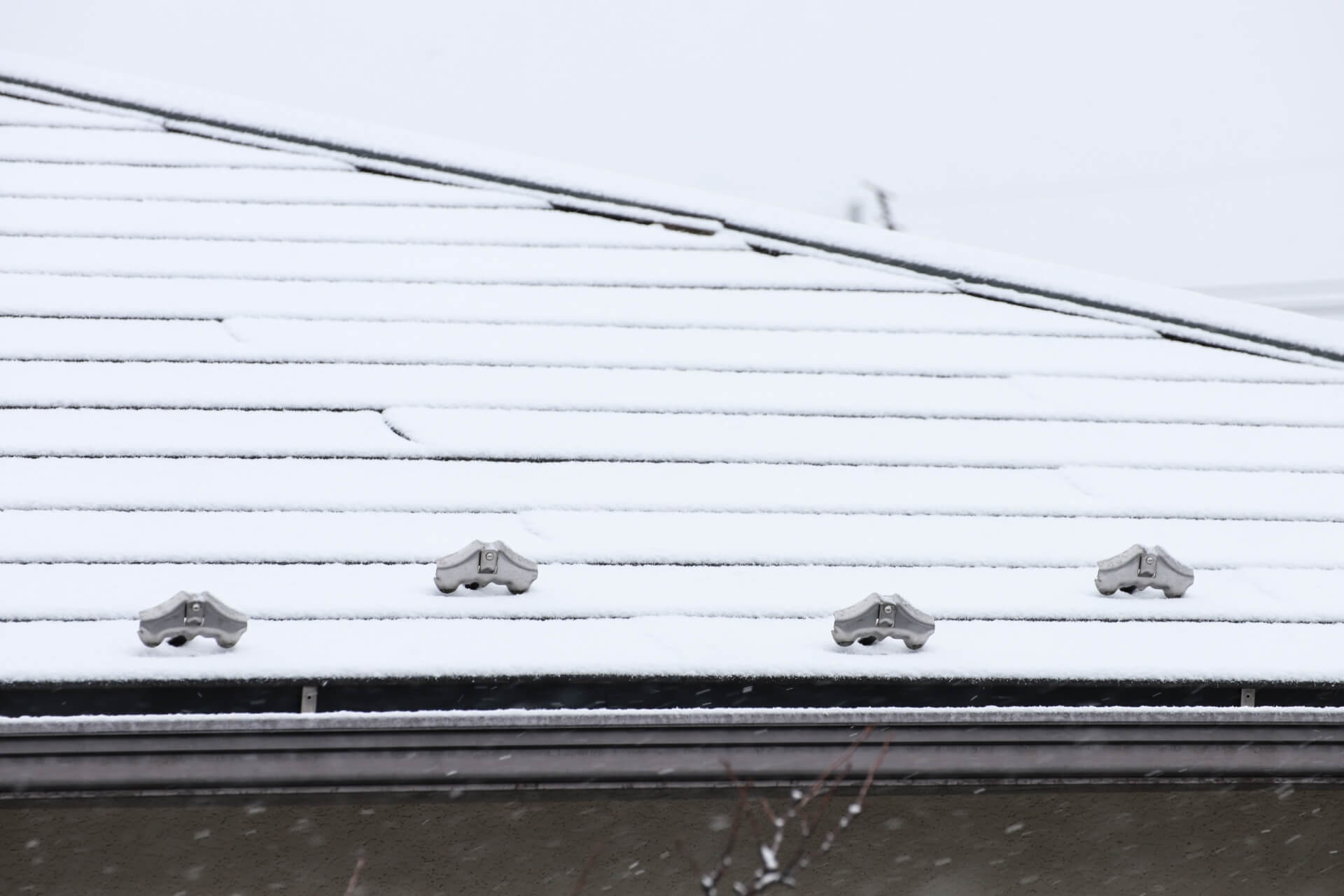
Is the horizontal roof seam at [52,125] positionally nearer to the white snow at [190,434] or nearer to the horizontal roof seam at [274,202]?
the horizontal roof seam at [274,202]

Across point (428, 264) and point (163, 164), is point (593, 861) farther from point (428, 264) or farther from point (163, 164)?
point (163, 164)

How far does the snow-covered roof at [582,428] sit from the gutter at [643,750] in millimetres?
121

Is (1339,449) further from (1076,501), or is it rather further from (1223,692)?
(1223,692)

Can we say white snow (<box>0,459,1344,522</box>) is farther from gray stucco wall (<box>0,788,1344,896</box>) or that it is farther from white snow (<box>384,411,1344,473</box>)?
gray stucco wall (<box>0,788,1344,896</box>)

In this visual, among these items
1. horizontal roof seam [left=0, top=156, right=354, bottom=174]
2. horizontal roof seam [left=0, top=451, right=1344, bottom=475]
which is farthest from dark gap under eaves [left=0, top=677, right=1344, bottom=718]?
horizontal roof seam [left=0, top=156, right=354, bottom=174]

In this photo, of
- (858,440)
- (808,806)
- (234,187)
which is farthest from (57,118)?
(808,806)

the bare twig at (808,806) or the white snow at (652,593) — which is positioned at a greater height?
the white snow at (652,593)

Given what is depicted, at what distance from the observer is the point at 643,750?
293cm

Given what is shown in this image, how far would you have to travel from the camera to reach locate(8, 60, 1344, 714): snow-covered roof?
322 centimetres

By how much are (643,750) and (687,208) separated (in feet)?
10.5

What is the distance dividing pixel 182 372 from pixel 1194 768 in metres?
3.00

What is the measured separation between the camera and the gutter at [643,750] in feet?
9.14

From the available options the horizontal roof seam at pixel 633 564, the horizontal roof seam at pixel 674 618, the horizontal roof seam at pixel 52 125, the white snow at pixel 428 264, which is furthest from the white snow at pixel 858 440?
the horizontal roof seam at pixel 52 125

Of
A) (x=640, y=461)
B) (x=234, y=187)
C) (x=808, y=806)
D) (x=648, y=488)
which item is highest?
(x=234, y=187)
